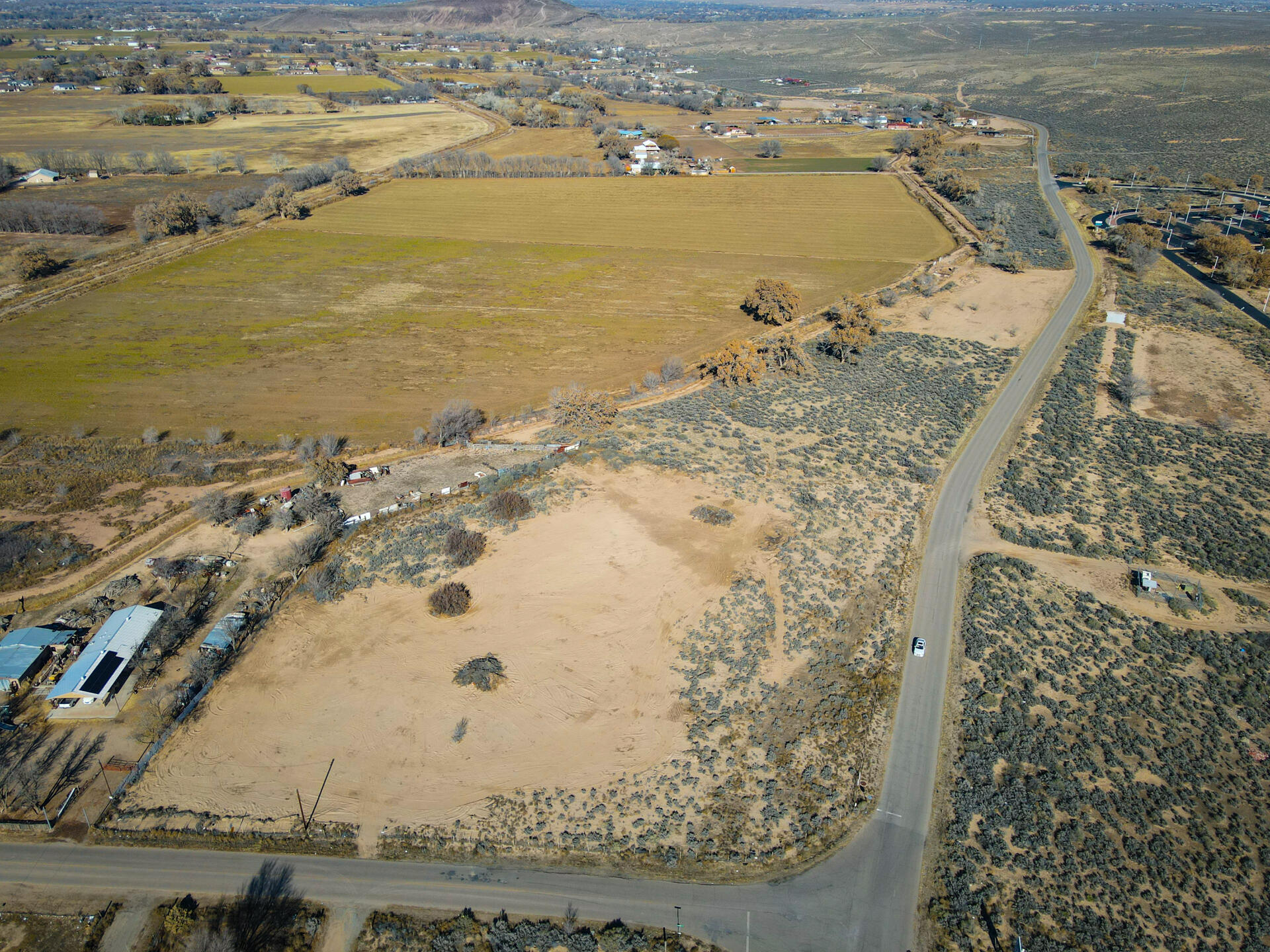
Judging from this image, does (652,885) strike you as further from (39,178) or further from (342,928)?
(39,178)

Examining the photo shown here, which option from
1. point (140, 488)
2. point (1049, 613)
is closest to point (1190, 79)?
point (1049, 613)

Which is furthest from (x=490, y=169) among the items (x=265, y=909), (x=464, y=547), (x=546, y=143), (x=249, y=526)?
(x=265, y=909)

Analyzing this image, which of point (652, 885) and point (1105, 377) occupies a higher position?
point (1105, 377)

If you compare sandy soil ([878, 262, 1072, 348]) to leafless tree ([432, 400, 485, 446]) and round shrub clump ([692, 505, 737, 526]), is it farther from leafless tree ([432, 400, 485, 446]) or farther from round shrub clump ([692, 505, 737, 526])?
leafless tree ([432, 400, 485, 446])

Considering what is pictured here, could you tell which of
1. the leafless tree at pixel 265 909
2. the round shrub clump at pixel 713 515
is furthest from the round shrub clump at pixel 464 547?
the leafless tree at pixel 265 909

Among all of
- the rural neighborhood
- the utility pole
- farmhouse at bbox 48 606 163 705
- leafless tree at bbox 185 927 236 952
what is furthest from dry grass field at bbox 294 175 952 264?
leafless tree at bbox 185 927 236 952
